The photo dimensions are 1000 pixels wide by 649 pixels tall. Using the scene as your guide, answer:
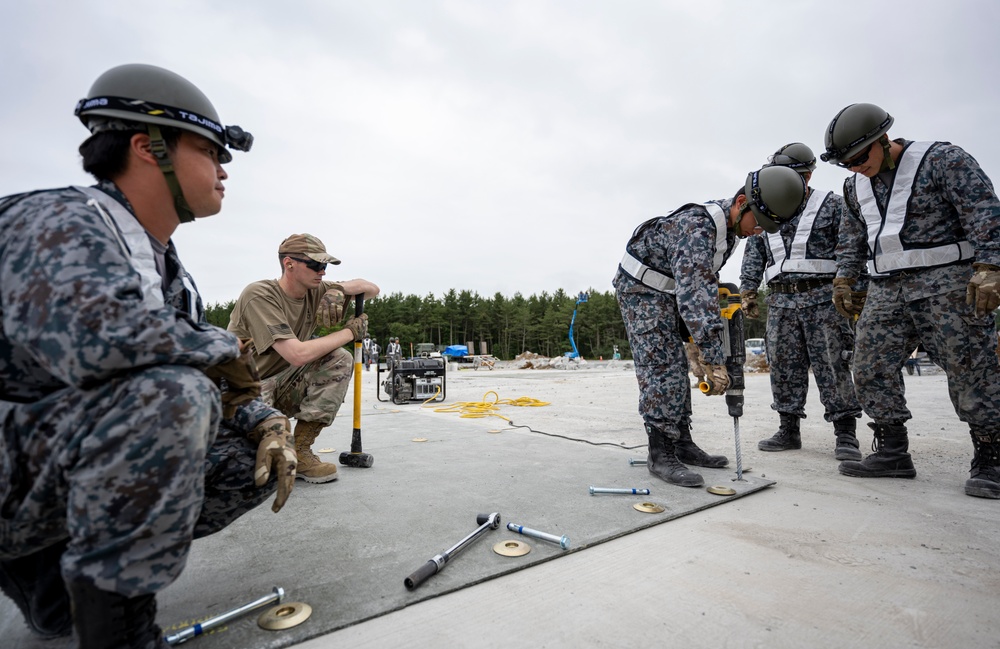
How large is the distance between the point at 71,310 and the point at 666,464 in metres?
2.59

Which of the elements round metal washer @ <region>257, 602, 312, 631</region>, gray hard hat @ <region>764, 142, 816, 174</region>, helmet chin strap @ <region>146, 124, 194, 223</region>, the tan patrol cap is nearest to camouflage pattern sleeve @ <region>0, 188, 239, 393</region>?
helmet chin strap @ <region>146, 124, 194, 223</region>

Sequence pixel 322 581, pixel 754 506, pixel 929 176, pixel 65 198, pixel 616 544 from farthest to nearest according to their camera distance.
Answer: pixel 929 176, pixel 754 506, pixel 616 544, pixel 322 581, pixel 65 198

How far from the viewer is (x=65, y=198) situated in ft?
3.27

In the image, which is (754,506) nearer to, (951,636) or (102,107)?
(951,636)

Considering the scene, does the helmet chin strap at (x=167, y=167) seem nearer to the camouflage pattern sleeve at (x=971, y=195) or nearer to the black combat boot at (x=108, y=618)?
the black combat boot at (x=108, y=618)

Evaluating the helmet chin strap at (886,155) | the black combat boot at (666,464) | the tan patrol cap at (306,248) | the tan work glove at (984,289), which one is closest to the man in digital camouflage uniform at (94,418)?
the tan patrol cap at (306,248)

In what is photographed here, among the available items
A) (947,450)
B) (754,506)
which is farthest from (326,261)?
(947,450)

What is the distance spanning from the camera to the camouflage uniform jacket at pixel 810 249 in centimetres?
340

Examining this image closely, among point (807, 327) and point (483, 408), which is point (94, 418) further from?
point (483, 408)

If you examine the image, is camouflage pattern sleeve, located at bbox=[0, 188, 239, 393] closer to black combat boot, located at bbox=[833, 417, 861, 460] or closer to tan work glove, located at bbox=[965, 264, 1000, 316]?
tan work glove, located at bbox=[965, 264, 1000, 316]

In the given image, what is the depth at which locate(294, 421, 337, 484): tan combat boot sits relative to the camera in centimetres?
260

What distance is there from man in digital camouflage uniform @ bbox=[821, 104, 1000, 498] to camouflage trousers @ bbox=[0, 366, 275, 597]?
10.5 feet

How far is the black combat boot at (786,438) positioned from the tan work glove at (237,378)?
3463 millimetres

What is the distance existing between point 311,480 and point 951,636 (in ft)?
8.49
